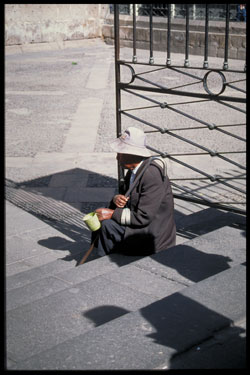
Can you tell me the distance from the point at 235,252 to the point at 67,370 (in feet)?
7.22

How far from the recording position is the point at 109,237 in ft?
15.9

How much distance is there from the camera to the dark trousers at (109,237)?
4.81 m

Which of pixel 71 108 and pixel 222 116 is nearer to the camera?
pixel 222 116

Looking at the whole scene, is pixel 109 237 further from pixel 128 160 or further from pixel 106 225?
pixel 128 160

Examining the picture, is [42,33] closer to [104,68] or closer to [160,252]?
[104,68]

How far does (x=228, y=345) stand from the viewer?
285 cm

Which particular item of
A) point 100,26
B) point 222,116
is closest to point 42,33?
point 100,26

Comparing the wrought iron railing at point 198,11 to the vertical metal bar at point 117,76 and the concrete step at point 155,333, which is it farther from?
the concrete step at point 155,333

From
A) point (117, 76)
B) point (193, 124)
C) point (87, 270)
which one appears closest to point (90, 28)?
point (193, 124)

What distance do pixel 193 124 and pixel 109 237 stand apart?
234 inches

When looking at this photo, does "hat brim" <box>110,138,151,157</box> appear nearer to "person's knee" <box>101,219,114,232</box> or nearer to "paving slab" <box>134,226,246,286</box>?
"person's knee" <box>101,219,114,232</box>

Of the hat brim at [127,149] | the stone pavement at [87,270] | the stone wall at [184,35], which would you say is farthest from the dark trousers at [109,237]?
the stone wall at [184,35]

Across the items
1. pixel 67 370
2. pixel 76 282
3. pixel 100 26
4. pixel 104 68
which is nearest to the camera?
pixel 67 370

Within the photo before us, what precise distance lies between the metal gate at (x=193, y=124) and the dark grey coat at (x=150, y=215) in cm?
60
